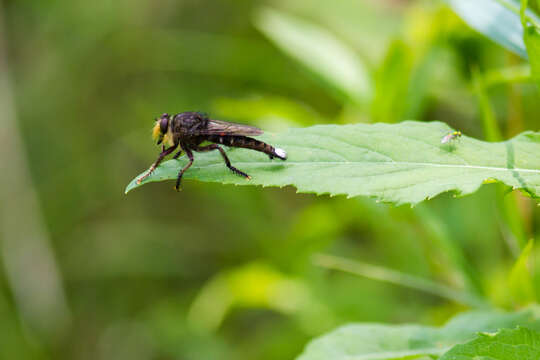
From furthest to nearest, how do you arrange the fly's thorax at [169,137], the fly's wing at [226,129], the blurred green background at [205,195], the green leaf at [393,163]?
the blurred green background at [205,195]
the fly's thorax at [169,137]
the fly's wing at [226,129]
the green leaf at [393,163]

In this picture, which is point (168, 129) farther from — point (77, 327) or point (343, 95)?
point (77, 327)

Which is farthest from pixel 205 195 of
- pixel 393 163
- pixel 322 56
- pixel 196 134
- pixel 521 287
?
pixel 393 163

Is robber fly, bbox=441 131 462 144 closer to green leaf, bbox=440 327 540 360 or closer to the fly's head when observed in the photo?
green leaf, bbox=440 327 540 360

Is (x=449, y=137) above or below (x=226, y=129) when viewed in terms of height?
below

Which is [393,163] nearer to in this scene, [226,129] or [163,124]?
[226,129]

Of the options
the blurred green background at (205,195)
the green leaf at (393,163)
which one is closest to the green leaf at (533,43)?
the green leaf at (393,163)

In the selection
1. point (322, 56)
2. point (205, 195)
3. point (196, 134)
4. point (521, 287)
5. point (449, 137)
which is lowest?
point (521, 287)

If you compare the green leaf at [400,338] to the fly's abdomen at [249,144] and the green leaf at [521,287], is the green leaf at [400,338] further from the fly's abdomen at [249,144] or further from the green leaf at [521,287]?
the fly's abdomen at [249,144]
